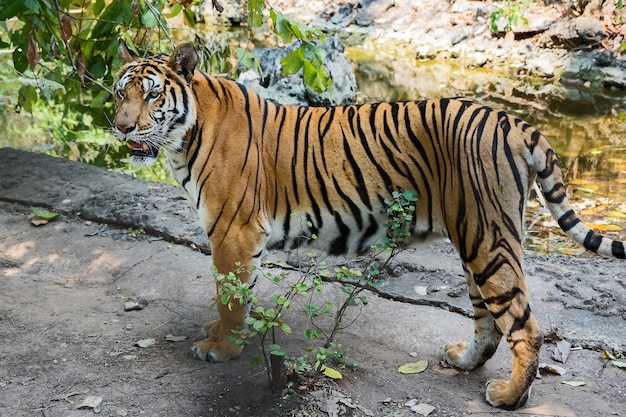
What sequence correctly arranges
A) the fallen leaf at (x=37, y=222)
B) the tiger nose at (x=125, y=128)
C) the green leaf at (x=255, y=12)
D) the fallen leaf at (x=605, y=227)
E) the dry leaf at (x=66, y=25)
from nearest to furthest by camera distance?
the tiger nose at (x=125, y=128), the dry leaf at (x=66, y=25), the green leaf at (x=255, y=12), the fallen leaf at (x=37, y=222), the fallen leaf at (x=605, y=227)

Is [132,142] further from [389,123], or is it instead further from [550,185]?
[550,185]

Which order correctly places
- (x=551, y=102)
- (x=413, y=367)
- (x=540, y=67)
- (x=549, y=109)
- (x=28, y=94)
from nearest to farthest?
(x=413, y=367) → (x=28, y=94) → (x=549, y=109) → (x=551, y=102) → (x=540, y=67)

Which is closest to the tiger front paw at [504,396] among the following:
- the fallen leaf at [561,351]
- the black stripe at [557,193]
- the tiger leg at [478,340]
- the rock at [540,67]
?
the tiger leg at [478,340]

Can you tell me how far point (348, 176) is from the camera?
13.7ft

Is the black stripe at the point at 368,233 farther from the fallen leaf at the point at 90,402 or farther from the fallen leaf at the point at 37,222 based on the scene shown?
the fallen leaf at the point at 37,222

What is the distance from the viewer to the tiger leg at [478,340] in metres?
4.09

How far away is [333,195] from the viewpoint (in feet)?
13.9

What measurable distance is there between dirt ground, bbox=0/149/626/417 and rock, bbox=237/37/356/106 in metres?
4.88

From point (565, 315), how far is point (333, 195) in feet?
6.03

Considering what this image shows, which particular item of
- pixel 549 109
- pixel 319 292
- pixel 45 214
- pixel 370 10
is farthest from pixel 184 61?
pixel 370 10

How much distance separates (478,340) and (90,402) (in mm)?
2177

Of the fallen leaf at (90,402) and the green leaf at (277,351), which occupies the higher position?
the green leaf at (277,351)

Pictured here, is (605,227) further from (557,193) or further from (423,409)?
(423,409)

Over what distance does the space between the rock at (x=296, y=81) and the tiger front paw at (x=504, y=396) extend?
7.56 m
